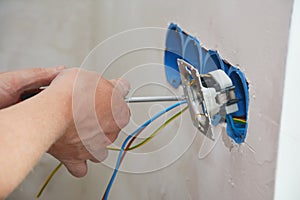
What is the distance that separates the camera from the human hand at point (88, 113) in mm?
580

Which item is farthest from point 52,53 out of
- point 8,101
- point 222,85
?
point 222,85

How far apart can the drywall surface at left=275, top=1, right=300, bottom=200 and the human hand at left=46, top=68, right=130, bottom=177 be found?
0.30 m

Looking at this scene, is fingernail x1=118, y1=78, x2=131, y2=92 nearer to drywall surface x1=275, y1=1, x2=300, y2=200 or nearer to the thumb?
the thumb

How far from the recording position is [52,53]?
142cm

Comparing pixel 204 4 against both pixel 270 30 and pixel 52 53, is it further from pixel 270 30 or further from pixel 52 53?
pixel 52 53

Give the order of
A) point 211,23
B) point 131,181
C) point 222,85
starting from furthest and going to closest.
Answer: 1. point 131,181
2. point 211,23
3. point 222,85

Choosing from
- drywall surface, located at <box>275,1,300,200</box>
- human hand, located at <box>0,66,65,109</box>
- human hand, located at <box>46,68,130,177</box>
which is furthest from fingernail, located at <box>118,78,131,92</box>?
drywall surface, located at <box>275,1,300,200</box>

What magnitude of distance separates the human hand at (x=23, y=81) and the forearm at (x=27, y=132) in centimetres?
18

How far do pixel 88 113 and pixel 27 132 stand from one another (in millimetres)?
170

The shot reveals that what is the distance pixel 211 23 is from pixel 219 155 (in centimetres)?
25

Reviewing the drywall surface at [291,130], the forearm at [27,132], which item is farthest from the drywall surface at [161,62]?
the forearm at [27,132]

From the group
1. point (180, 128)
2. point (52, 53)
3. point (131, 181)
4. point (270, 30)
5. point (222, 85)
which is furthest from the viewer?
point (52, 53)

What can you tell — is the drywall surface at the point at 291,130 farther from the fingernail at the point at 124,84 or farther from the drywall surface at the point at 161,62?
the fingernail at the point at 124,84

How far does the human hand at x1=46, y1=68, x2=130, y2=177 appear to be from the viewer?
22.8 inches
